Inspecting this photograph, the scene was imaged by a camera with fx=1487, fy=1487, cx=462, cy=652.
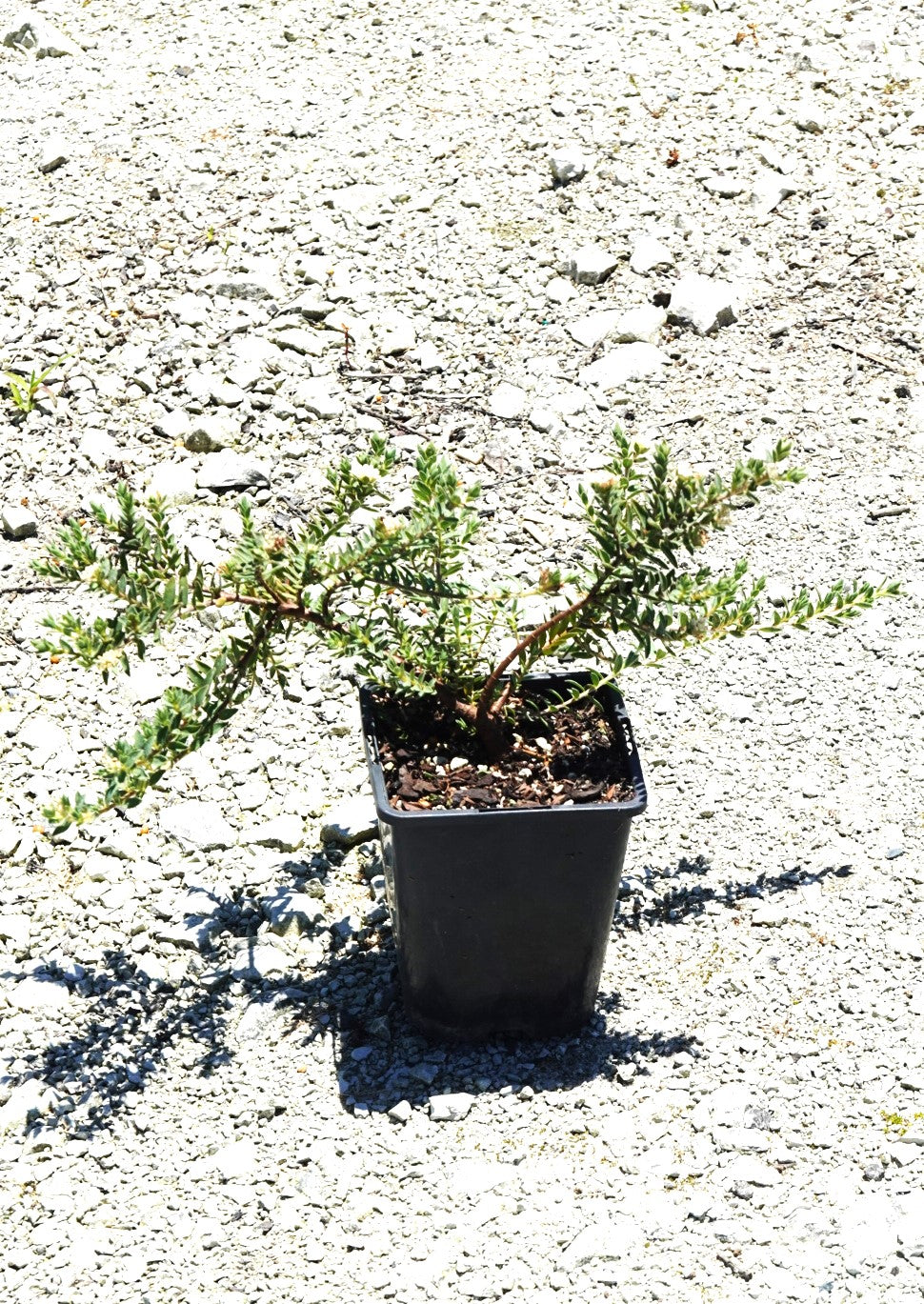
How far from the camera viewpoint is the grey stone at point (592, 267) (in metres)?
5.22

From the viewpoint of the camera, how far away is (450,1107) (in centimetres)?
294

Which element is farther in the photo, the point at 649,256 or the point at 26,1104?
the point at 649,256

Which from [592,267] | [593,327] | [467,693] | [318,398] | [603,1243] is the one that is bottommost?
[603,1243]

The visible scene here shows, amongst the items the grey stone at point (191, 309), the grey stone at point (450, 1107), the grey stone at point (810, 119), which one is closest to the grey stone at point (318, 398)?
the grey stone at point (191, 309)

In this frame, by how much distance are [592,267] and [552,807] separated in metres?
2.95

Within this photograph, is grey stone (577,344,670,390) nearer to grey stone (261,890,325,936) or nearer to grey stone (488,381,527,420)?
grey stone (488,381,527,420)

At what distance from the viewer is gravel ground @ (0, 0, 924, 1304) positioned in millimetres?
2789

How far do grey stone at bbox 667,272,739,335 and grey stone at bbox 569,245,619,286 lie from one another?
0.82 feet

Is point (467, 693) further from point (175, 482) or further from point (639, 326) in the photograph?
point (639, 326)

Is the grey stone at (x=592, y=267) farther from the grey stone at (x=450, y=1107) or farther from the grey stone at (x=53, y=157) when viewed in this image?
the grey stone at (x=450, y=1107)

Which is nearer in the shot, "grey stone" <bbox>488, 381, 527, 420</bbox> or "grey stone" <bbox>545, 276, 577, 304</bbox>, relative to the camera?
"grey stone" <bbox>488, 381, 527, 420</bbox>

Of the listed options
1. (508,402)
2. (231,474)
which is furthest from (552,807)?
(508,402)

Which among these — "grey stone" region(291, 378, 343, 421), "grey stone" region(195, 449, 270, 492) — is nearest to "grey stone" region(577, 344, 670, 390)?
"grey stone" region(291, 378, 343, 421)

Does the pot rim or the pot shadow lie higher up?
the pot rim
